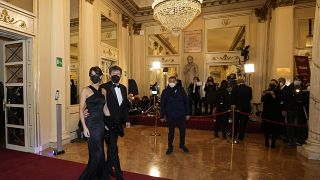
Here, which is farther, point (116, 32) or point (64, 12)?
point (116, 32)

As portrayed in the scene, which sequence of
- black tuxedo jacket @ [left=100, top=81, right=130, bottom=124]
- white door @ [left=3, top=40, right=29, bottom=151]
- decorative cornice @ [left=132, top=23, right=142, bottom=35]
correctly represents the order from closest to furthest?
black tuxedo jacket @ [left=100, top=81, right=130, bottom=124] < white door @ [left=3, top=40, right=29, bottom=151] < decorative cornice @ [left=132, top=23, right=142, bottom=35]

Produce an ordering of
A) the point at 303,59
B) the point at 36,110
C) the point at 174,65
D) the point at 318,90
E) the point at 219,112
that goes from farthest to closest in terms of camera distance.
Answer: the point at 174,65 < the point at 303,59 < the point at 219,112 < the point at 36,110 < the point at 318,90

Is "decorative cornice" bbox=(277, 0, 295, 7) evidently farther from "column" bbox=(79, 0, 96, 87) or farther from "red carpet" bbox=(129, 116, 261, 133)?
"column" bbox=(79, 0, 96, 87)

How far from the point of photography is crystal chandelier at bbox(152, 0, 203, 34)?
5574mm

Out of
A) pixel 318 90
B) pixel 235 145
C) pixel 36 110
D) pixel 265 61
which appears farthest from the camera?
pixel 265 61

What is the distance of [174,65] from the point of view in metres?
10.1

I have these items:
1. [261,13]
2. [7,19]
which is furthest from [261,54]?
[7,19]

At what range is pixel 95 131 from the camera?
2607 millimetres

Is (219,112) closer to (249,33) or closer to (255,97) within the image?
(255,97)

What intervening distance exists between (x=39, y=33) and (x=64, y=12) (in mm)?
943

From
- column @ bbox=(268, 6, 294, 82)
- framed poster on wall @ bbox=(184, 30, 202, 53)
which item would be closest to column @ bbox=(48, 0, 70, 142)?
framed poster on wall @ bbox=(184, 30, 202, 53)

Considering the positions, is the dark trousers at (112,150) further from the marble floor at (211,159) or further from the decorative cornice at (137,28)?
the decorative cornice at (137,28)

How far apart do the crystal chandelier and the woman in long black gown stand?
3.66 m

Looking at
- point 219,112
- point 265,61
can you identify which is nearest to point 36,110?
point 219,112
